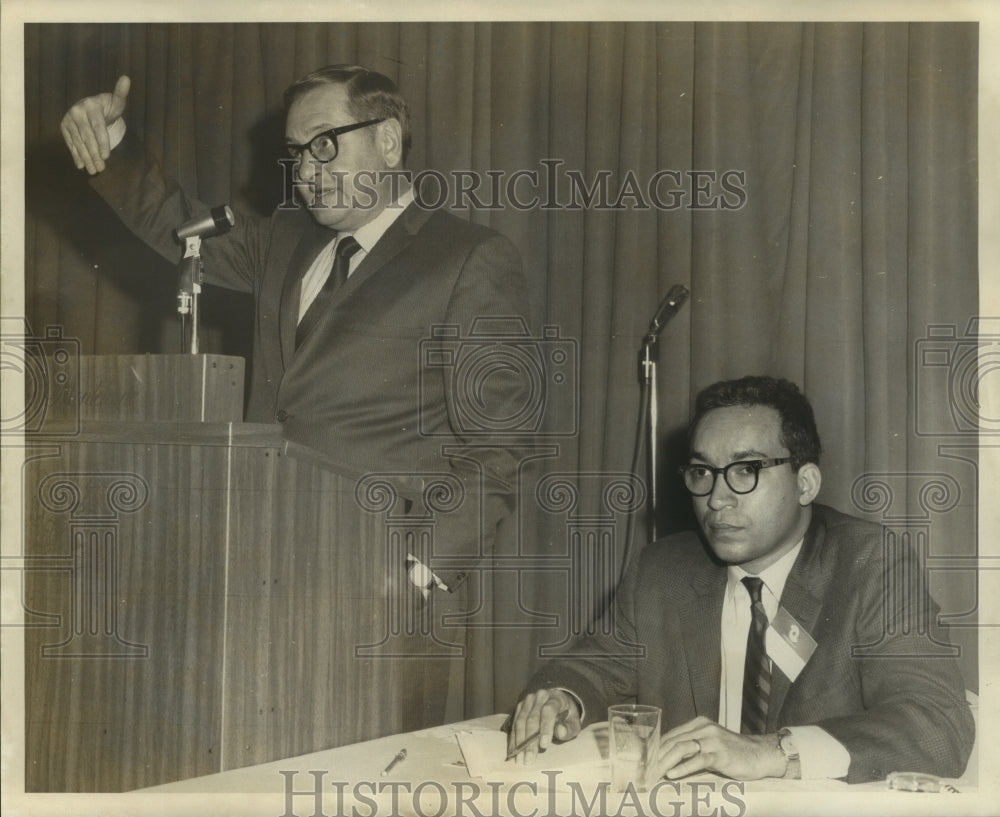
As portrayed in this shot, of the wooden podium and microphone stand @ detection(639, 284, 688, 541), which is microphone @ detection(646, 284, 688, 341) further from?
the wooden podium

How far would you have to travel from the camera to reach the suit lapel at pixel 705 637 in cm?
190

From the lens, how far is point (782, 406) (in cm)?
195

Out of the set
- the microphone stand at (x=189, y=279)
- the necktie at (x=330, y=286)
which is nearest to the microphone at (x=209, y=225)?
the microphone stand at (x=189, y=279)

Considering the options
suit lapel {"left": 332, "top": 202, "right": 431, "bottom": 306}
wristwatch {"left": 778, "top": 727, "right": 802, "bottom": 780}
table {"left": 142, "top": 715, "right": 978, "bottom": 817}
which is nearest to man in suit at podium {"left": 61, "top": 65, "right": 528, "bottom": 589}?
suit lapel {"left": 332, "top": 202, "right": 431, "bottom": 306}

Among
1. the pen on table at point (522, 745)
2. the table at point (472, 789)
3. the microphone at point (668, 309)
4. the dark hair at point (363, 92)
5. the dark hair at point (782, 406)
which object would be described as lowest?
the table at point (472, 789)

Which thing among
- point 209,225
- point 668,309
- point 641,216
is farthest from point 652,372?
point 209,225

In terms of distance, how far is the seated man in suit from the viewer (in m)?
Result: 1.63

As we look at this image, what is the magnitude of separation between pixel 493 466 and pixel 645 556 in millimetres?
510

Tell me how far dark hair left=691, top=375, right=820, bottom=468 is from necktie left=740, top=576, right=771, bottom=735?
0.27m

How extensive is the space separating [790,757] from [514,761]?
0.40 metres

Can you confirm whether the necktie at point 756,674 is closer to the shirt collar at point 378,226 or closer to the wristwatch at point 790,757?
the wristwatch at point 790,757

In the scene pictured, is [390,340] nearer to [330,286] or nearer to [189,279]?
[330,286]

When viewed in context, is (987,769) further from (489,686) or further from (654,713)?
(489,686)
